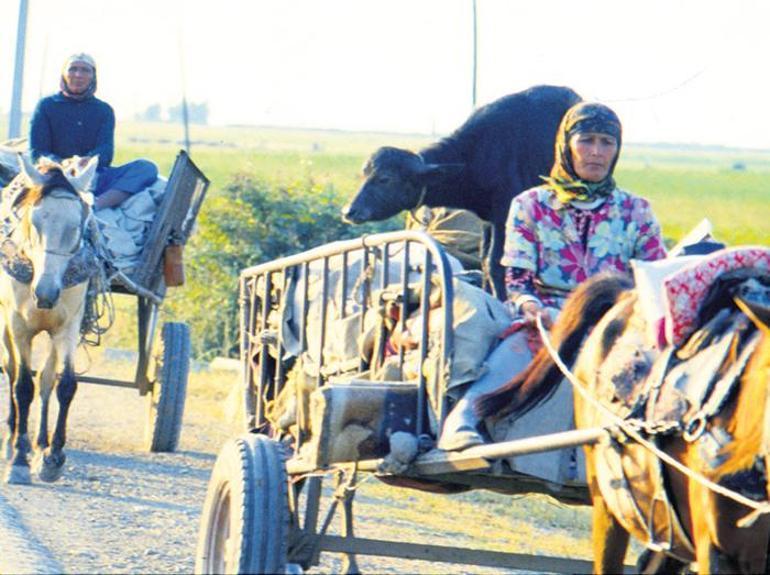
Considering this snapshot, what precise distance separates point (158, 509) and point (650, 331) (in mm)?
5306

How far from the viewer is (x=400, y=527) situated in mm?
9844

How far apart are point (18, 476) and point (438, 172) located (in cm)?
405

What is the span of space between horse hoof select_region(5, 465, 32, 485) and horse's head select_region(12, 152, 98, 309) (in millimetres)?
1016

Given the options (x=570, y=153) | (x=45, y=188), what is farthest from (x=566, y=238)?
(x=45, y=188)

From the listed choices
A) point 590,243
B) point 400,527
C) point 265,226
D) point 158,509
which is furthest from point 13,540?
point 265,226

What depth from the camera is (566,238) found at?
6.58 metres

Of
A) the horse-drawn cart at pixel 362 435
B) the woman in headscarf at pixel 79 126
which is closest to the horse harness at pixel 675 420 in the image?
the horse-drawn cart at pixel 362 435

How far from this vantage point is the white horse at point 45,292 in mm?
11016

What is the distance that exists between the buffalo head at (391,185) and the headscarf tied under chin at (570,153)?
174cm

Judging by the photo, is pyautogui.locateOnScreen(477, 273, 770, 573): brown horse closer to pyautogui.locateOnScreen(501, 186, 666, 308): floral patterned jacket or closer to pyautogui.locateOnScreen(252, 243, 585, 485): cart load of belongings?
pyautogui.locateOnScreen(252, 243, 585, 485): cart load of belongings

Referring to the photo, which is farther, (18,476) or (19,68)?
(19,68)

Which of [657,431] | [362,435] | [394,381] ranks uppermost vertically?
[657,431]

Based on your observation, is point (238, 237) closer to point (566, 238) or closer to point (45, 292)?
point (45, 292)

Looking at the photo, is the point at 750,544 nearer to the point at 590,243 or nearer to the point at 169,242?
the point at 590,243
